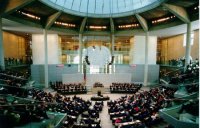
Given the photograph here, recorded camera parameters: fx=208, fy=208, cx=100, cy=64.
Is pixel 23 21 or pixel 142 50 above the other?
pixel 23 21

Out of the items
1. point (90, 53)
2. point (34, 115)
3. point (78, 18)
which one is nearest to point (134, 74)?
point (78, 18)

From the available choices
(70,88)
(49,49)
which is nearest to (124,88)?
(70,88)

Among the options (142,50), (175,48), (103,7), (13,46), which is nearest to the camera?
(103,7)

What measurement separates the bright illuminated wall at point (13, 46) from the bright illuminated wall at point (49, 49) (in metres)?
3.23

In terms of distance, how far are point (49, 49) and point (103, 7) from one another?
11.4 metres

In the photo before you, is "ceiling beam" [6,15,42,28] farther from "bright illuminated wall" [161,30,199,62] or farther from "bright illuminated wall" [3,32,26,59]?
"bright illuminated wall" [161,30,199,62]

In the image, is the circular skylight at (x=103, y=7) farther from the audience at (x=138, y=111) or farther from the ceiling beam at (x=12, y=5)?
the audience at (x=138, y=111)

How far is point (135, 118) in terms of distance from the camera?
17156 mm

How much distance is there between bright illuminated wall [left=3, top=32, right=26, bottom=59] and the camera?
31.0m

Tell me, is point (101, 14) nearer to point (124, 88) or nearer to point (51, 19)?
point (51, 19)

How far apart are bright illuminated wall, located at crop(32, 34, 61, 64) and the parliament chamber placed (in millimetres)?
161

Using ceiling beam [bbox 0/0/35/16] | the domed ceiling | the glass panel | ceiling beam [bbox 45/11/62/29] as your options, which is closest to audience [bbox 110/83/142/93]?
the domed ceiling

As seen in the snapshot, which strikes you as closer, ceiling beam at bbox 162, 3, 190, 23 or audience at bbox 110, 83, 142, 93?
ceiling beam at bbox 162, 3, 190, 23

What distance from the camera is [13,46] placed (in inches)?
1336
